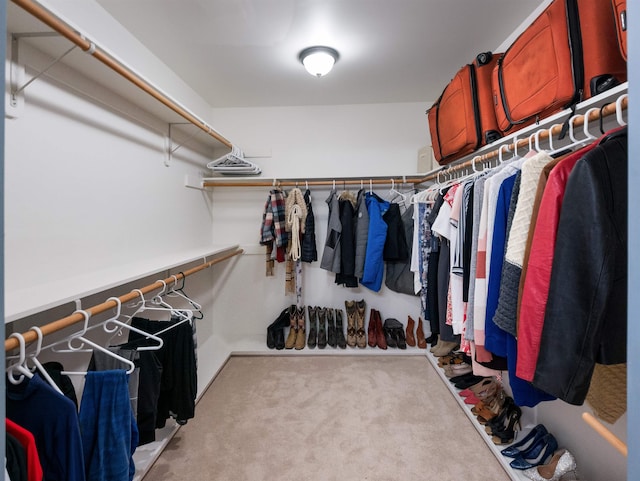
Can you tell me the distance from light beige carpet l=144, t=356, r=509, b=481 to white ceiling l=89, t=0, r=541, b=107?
2.41 m

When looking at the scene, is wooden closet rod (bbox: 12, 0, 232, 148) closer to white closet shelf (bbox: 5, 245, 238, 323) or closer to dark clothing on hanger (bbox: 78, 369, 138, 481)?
white closet shelf (bbox: 5, 245, 238, 323)

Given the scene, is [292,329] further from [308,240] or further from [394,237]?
[394,237]

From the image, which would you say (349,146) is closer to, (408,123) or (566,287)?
(408,123)

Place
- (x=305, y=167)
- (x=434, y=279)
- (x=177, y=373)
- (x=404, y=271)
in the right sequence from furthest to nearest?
(x=305, y=167) → (x=404, y=271) → (x=434, y=279) → (x=177, y=373)

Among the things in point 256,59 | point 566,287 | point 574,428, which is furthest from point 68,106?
point 574,428

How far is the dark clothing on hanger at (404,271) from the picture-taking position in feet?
9.30

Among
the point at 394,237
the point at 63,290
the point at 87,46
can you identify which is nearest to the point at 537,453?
the point at 394,237

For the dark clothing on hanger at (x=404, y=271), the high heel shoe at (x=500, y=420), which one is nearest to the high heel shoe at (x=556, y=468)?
the high heel shoe at (x=500, y=420)

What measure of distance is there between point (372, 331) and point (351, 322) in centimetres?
22

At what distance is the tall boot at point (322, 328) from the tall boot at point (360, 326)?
0.31 meters

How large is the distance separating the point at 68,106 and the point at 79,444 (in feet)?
4.67

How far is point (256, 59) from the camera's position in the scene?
7.32 feet

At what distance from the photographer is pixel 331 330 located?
3043 millimetres

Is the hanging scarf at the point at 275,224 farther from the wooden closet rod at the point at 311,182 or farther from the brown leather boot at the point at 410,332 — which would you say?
the brown leather boot at the point at 410,332
